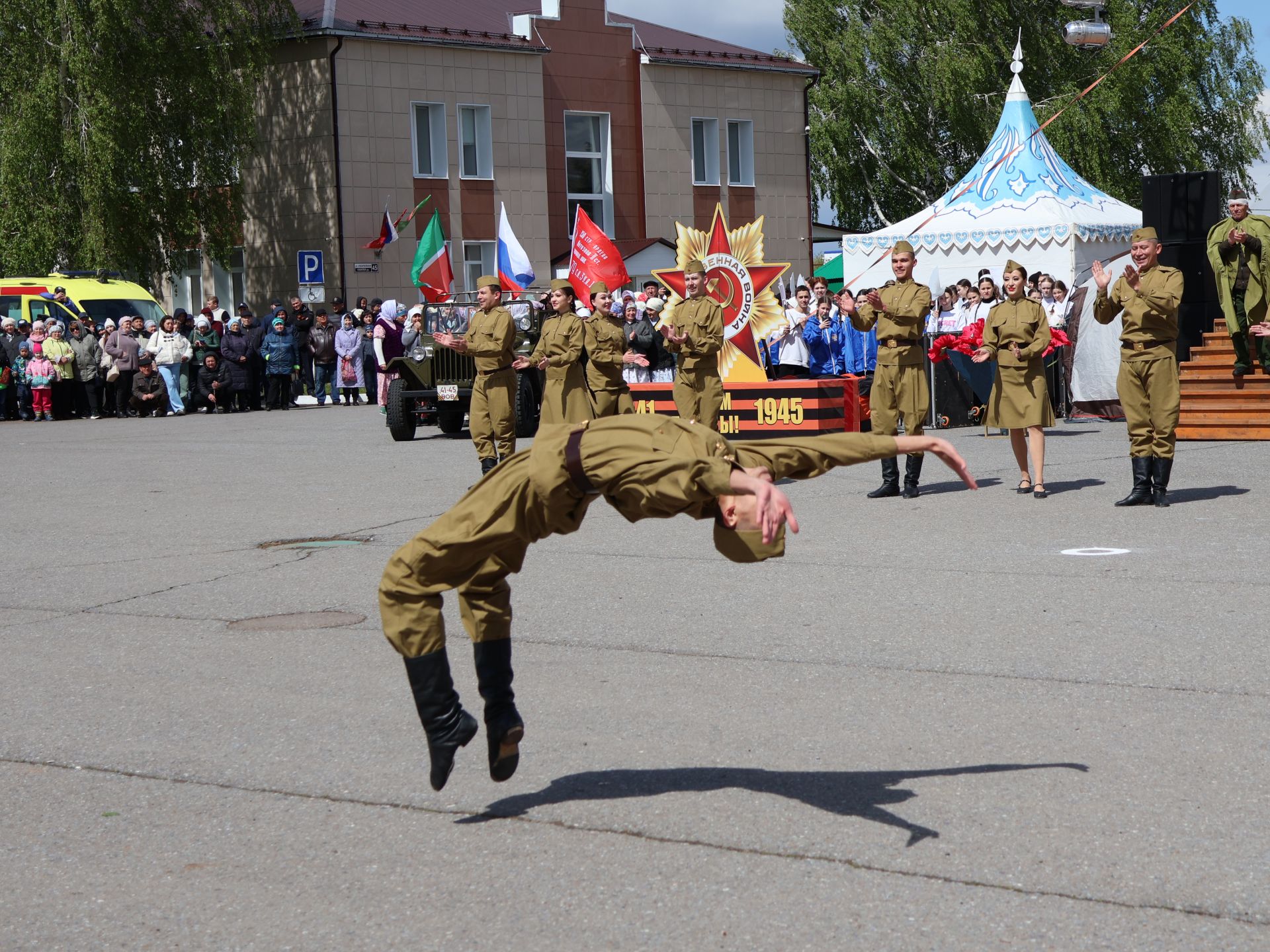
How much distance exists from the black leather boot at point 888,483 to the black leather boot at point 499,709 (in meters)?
8.78

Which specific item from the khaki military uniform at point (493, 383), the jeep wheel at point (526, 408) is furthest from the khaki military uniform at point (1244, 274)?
the jeep wheel at point (526, 408)

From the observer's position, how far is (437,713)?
5.29 meters

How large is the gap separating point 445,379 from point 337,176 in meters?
18.7

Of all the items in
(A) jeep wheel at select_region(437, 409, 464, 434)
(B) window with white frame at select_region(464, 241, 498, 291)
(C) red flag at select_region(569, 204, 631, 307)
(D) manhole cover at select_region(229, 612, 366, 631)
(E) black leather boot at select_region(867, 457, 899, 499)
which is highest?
(B) window with white frame at select_region(464, 241, 498, 291)

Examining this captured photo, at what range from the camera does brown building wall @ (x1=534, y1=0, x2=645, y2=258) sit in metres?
44.1

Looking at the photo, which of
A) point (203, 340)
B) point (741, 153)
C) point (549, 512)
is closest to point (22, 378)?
point (203, 340)

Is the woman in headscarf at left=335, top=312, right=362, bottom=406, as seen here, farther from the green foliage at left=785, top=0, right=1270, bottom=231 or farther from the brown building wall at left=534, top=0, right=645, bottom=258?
the green foliage at left=785, top=0, right=1270, bottom=231

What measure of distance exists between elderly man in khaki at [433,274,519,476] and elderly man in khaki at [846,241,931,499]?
130 inches

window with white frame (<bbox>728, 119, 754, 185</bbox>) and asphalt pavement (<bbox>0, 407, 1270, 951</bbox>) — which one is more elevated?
window with white frame (<bbox>728, 119, 754, 185</bbox>)

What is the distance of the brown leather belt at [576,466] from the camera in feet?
15.8

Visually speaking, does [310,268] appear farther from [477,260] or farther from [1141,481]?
[1141,481]

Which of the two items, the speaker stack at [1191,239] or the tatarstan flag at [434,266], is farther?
the tatarstan flag at [434,266]

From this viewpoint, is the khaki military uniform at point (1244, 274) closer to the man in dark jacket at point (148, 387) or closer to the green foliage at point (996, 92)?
the man in dark jacket at point (148, 387)

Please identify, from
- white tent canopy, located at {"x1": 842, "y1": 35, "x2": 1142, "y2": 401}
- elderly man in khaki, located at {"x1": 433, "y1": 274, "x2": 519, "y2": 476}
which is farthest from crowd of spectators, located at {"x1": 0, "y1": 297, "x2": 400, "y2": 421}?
elderly man in khaki, located at {"x1": 433, "y1": 274, "x2": 519, "y2": 476}
